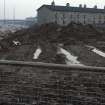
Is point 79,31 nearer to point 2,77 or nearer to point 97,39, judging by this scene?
point 97,39

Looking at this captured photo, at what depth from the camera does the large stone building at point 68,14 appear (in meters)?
70.9

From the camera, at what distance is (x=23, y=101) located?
4035mm

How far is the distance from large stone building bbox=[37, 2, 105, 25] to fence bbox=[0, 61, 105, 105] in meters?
66.1

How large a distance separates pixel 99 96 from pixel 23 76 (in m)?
0.99

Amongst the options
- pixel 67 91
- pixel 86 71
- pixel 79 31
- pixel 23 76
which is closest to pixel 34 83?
pixel 23 76

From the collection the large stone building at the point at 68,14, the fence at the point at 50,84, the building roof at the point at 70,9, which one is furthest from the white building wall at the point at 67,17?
the fence at the point at 50,84


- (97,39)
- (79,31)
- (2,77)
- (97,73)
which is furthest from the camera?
(79,31)

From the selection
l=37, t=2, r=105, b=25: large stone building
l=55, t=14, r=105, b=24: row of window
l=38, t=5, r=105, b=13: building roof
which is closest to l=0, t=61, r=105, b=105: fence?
l=37, t=2, r=105, b=25: large stone building

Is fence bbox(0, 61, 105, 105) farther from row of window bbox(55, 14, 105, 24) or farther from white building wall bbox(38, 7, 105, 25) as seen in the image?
row of window bbox(55, 14, 105, 24)

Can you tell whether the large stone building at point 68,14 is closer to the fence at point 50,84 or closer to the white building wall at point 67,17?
the white building wall at point 67,17

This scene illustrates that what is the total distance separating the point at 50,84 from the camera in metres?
3.74

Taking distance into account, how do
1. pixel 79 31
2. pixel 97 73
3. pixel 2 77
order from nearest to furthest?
pixel 97 73, pixel 2 77, pixel 79 31

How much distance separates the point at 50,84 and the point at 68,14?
227ft

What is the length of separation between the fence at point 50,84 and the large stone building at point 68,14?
66144 mm
